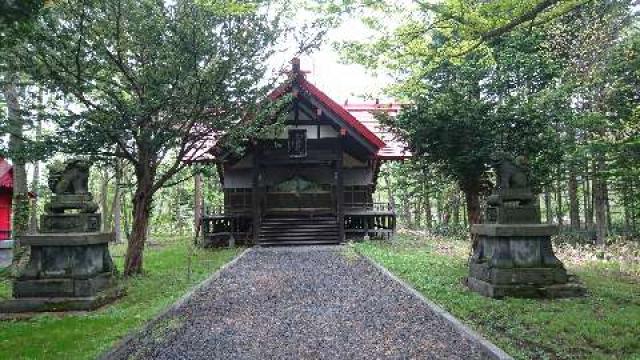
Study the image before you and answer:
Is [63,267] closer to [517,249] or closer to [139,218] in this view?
[139,218]

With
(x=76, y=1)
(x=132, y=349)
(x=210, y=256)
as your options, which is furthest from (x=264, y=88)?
(x=132, y=349)

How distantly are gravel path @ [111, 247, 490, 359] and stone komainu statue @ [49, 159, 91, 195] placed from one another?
294 cm

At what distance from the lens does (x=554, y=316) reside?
685 centimetres

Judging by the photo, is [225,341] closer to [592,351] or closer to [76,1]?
[592,351]

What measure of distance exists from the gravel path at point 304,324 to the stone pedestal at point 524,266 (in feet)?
4.80

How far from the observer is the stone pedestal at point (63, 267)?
8.08 m

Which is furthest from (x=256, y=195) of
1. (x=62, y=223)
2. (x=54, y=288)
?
(x=54, y=288)

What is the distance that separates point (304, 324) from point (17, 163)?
7862mm

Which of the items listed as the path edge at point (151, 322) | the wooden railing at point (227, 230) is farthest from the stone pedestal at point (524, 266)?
the wooden railing at point (227, 230)

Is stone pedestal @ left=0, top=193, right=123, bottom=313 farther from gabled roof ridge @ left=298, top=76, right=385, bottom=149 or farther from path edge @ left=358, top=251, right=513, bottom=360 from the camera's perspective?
gabled roof ridge @ left=298, top=76, right=385, bottom=149

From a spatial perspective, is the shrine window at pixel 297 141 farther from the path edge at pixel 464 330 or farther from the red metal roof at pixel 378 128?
the path edge at pixel 464 330

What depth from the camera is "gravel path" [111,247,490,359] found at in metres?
5.67

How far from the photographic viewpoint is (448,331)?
20.9ft

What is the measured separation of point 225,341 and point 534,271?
5.33 meters
